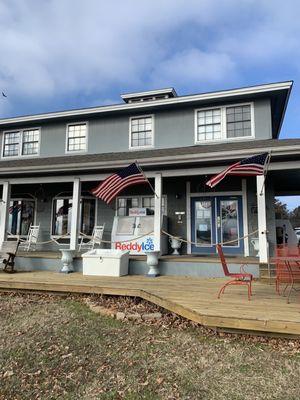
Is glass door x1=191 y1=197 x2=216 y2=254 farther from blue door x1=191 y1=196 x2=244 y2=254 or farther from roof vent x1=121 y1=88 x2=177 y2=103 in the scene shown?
roof vent x1=121 y1=88 x2=177 y2=103

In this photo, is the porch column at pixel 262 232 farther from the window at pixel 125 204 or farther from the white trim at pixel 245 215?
the window at pixel 125 204

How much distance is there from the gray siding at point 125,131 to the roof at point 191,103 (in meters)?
0.30

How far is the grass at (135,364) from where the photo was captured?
147 inches

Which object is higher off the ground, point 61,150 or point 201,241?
point 61,150

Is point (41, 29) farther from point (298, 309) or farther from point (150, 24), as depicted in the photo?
Result: point (298, 309)

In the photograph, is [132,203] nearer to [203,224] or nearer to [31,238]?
[203,224]

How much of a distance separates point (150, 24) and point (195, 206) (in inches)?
273

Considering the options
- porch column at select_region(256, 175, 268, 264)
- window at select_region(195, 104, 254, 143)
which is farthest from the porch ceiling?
window at select_region(195, 104, 254, 143)

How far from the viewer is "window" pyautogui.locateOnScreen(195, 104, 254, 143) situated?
1154cm

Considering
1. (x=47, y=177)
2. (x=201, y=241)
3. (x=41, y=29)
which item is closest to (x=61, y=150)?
(x=47, y=177)

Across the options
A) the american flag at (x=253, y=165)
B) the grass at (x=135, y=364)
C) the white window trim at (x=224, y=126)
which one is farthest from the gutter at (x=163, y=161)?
the grass at (x=135, y=364)

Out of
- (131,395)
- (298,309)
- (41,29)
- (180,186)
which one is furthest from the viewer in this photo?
(41,29)

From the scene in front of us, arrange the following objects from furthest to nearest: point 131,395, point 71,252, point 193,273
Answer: point 71,252 → point 193,273 → point 131,395

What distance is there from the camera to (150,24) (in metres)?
12.6
